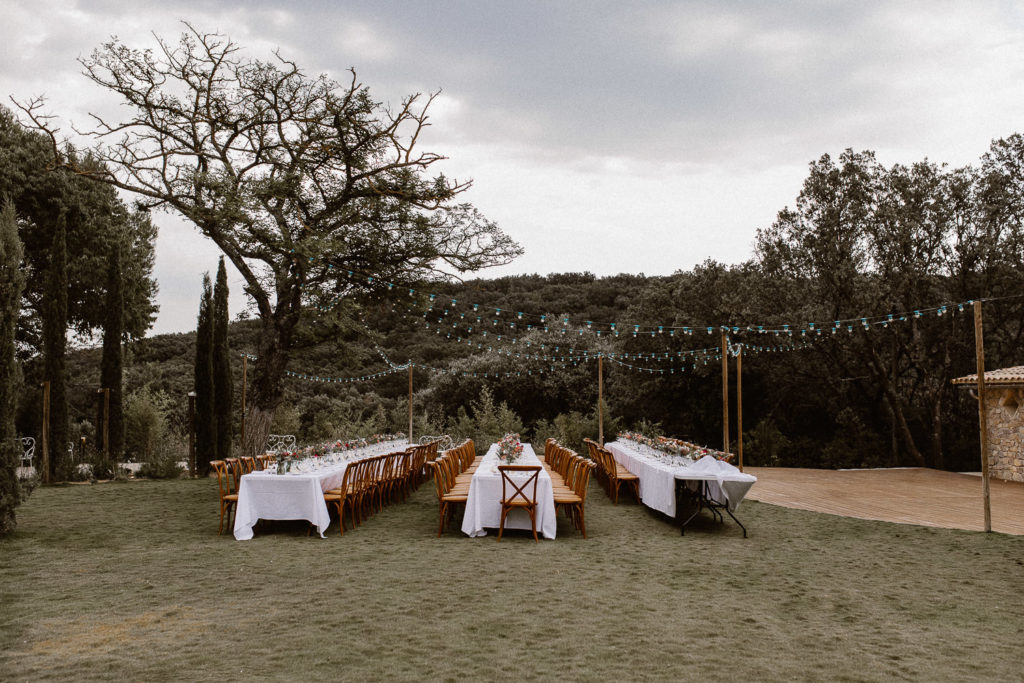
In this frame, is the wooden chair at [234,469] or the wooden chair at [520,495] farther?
the wooden chair at [234,469]

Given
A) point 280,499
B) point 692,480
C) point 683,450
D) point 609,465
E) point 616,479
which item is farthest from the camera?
point 609,465

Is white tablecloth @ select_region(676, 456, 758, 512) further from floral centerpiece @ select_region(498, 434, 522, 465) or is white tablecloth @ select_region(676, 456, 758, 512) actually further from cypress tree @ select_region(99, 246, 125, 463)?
cypress tree @ select_region(99, 246, 125, 463)

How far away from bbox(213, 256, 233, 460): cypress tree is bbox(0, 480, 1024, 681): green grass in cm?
751

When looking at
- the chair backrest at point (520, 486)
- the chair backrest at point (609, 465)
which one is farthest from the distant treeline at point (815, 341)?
the chair backrest at point (520, 486)

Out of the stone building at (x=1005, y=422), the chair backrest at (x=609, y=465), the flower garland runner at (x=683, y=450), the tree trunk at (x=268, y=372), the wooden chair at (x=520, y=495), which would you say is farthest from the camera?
the stone building at (x=1005, y=422)

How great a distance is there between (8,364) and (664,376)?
49.6ft

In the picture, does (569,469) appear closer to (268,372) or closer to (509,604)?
(509,604)

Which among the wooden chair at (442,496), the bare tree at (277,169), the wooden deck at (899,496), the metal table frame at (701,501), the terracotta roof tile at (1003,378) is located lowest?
the wooden deck at (899,496)

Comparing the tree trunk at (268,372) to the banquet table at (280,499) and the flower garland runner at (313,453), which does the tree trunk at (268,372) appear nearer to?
the flower garland runner at (313,453)

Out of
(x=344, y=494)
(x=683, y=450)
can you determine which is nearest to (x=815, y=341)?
(x=683, y=450)

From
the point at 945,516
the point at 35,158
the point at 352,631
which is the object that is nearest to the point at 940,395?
the point at 945,516

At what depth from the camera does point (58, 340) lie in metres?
12.0

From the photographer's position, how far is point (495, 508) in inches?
263

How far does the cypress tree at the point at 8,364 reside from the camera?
6.29 m
